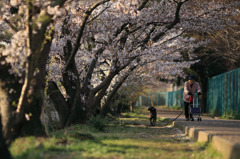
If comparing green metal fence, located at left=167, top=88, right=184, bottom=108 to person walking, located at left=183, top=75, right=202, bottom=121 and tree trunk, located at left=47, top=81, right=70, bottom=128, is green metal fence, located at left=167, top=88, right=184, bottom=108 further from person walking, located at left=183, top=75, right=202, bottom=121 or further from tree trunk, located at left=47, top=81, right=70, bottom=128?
tree trunk, located at left=47, top=81, right=70, bottom=128

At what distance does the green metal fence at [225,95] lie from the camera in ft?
60.1

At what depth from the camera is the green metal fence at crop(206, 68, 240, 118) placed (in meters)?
18.3

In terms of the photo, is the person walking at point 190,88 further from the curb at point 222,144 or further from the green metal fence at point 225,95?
the curb at point 222,144

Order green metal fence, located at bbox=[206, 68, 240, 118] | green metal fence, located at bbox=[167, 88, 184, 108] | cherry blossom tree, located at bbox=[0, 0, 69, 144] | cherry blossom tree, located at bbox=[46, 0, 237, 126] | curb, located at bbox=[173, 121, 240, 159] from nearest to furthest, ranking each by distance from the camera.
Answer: curb, located at bbox=[173, 121, 240, 159] < cherry blossom tree, located at bbox=[0, 0, 69, 144] < cherry blossom tree, located at bbox=[46, 0, 237, 126] < green metal fence, located at bbox=[206, 68, 240, 118] < green metal fence, located at bbox=[167, 88, 184, 108]

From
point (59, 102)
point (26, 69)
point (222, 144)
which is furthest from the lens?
point (59, 102)

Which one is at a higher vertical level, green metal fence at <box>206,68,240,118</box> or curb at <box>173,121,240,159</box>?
green metal fence at <box>206,68,240,118</box>

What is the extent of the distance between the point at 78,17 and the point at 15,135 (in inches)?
241

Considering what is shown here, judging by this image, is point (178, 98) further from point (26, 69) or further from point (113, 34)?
point (26, 69)

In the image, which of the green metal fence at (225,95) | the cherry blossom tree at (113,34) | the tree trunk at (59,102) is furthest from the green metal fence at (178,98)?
the tree trunk at (59,102)

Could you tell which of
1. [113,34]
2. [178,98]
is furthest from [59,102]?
[178,98]

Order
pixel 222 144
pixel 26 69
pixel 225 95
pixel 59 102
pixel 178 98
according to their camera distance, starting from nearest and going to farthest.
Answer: pixel 222 144 < pixel 26 69 < pixel 59 102 < pixel 225 95 < pixel 178 98

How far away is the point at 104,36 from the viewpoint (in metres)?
14.4

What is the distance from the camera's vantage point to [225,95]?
2069 cm

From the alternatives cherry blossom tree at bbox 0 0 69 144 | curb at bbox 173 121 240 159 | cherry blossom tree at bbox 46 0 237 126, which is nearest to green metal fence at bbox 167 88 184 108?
cherry blossom tree at bbox 46 0 237 126
